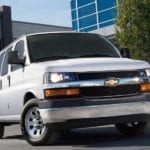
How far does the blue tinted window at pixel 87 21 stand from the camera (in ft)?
147

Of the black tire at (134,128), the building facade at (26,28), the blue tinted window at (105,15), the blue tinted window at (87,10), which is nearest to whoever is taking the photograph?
the black tire at (134,128)

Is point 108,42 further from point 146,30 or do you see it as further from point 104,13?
point 104,13

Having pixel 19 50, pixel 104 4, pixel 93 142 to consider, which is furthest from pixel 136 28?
pixel 104 4

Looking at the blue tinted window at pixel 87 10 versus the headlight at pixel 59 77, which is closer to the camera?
the headlight at pixel 59 77

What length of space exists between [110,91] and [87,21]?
36553 millimetres

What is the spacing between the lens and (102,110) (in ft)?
29.8

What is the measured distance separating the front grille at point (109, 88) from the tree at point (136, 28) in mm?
13194

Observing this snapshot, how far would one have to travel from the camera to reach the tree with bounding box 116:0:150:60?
2255 centimetres

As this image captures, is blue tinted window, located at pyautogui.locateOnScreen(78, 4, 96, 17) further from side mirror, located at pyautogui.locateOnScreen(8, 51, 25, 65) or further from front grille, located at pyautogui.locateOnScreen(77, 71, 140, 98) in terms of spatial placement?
front grille, located at pyautogui.locateOnScreen(77, 71, 140, 98)

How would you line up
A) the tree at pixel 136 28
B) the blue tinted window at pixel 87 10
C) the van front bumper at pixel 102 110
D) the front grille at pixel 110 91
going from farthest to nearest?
the blue tinted window at pixel 87 10, the tree at pixel 136 28, the front grille at pixel 110 91, the van front bumper at pixel 102 110

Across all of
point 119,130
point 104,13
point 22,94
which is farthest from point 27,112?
point 104,13

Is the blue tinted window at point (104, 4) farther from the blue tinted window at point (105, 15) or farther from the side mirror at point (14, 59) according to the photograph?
the side mirror at point (14, 59)

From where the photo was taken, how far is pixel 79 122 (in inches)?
358

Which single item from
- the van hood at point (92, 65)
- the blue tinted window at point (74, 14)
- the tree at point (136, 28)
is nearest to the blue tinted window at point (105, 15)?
the blue tinted window at point (74, 14)
